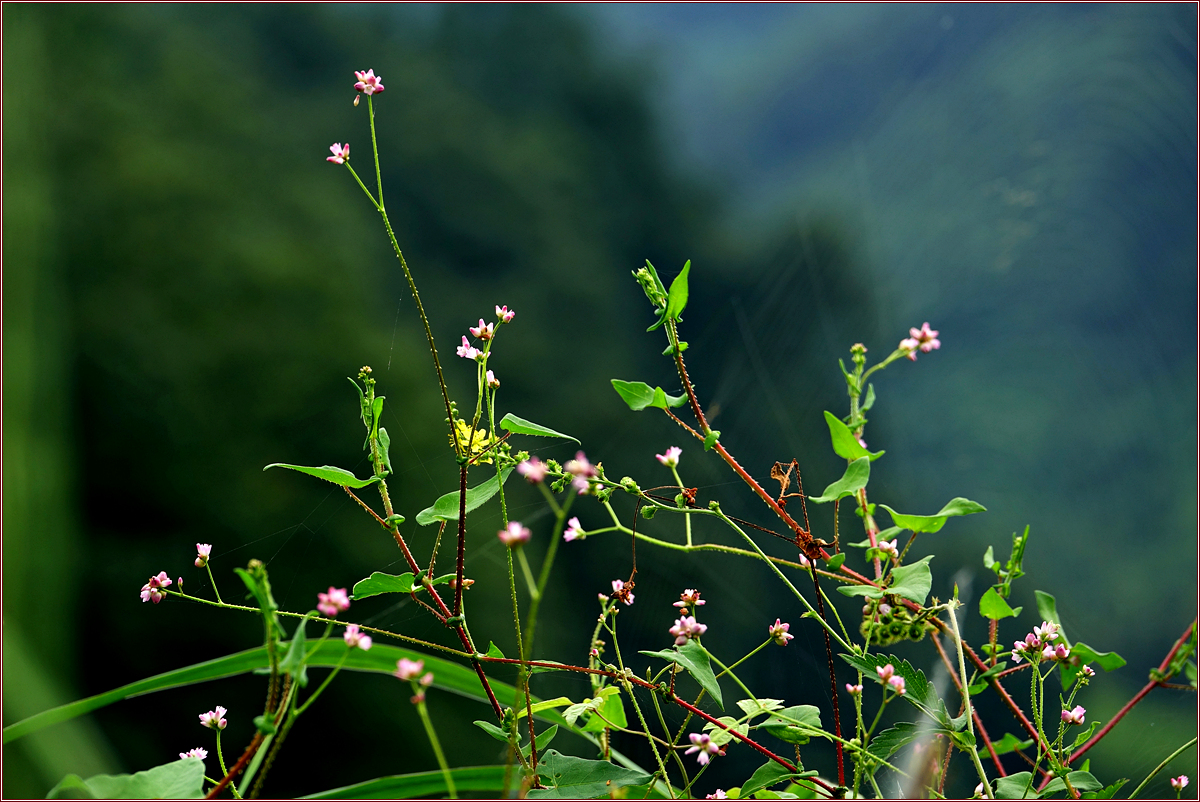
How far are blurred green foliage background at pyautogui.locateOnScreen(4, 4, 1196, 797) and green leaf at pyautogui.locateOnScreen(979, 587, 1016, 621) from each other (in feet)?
0.45

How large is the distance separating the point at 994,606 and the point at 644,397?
118mm

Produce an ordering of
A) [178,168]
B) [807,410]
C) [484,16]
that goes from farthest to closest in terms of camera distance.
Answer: [484,16] → [178,168] → [807,410]

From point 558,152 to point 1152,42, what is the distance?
7.72 ft

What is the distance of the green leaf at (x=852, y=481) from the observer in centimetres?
18

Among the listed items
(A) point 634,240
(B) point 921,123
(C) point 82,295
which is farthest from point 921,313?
(C) point 82,295

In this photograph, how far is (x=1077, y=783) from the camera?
0.19 meters

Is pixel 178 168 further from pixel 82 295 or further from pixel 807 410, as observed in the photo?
pixel 807 410

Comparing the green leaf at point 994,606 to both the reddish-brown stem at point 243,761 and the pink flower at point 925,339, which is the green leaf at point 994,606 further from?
the reddish-brown stem at point 243,761

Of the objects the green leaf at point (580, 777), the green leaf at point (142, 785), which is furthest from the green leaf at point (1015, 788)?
the green leaf at point (142, 785)

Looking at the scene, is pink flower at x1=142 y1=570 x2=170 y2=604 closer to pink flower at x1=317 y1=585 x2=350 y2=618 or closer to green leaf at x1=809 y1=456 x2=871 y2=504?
pink flower at x1=317 y1=585 x2=350 y2=618

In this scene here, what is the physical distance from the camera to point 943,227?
1.69 meters

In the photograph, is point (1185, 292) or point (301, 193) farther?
point (301, 193)

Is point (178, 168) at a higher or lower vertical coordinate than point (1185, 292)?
higher

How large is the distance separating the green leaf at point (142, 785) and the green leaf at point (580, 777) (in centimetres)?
8
